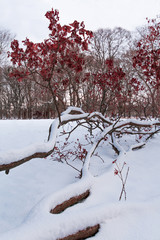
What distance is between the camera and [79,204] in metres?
2.44

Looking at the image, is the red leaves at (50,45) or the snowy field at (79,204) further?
the red leaves at (50,45)

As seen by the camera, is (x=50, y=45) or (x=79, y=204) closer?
(x=79, y=204)

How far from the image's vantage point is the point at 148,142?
21.0ft

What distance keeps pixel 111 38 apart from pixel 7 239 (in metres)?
23.7

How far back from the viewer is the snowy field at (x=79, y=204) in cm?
165

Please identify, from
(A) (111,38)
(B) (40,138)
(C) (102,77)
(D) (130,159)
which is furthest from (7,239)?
(A) (111,38)

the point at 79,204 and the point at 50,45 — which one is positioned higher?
the point at 50,45

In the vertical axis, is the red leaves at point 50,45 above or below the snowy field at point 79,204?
above

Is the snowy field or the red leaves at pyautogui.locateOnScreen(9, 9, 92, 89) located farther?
the red leaves at pyautogui.locateOnScreen(9, 9, 92, 89)

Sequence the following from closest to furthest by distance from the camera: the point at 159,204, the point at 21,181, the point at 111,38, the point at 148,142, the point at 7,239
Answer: the point at 7,239 < the point at 159,204 < the point at 21,181 < the point at 148,142 < the point at 111,38

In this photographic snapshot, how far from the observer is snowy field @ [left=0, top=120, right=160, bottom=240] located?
1.65m

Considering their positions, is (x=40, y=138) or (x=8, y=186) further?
(x=40, y=138)

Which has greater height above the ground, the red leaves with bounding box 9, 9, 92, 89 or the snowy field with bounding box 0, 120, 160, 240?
the red leaves with bounding box 9, 9, 92, 89

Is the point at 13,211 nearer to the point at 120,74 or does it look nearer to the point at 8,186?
the point at 8,186
